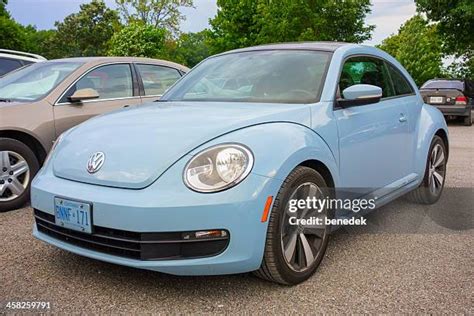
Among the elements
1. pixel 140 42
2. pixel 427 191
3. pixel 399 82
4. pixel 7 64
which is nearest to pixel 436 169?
pixel 427 191

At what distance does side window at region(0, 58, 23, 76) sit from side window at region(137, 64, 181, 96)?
2959 mm

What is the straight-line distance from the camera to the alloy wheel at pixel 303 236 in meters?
2.68

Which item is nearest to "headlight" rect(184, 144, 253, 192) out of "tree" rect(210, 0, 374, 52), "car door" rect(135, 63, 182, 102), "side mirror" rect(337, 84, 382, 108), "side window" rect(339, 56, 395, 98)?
"side mirror" rect(337, 84, 382, 108)

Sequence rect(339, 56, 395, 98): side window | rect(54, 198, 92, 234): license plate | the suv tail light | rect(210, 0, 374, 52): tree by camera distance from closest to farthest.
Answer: rect(54, 198, 92, 234): license plate → rect(339, 56, 395, 98): side window → the suv tail light → rect(210, 0, 374, 52): tree

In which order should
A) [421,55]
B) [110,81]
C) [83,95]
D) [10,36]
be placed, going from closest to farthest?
[83,95]
[110,81]
[421,55]
[10,36]

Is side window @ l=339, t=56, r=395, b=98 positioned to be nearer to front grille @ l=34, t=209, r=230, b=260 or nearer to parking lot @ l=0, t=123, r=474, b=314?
parking lot @ l=0, t=123, r=474, b=314

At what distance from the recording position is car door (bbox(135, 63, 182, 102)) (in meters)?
5.53

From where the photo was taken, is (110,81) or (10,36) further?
(10,36)

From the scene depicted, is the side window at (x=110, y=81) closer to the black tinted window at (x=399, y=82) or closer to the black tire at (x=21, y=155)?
the black tire at (x=21, y=155)

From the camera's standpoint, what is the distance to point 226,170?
8.06ft

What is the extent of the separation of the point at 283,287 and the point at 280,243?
0.32 m

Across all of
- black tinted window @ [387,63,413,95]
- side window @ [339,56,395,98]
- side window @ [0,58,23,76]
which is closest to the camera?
side window @ [339,56,395,98]

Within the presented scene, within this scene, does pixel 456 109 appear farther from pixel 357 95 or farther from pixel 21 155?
pixel 21 155

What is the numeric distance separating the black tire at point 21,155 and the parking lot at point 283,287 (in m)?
0.60
